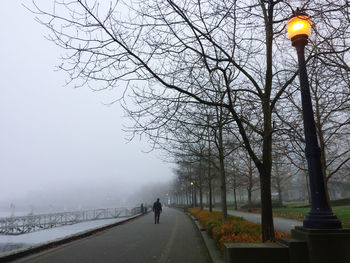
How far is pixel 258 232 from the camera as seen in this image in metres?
9.01

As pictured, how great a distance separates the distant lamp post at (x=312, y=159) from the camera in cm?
467

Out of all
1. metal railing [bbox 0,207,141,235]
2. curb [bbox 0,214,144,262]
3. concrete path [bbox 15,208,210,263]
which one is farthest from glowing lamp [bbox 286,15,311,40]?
metal railing [bbox 0,207,141,235]

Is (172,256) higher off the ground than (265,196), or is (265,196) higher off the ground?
(265,196)

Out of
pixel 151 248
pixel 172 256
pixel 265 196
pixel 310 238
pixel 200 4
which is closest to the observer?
pixel 310 238

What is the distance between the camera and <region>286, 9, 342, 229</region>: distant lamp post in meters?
4.67

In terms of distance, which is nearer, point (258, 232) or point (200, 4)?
point (200, 4)

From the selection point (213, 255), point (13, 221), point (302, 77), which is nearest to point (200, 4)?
point (302, 77)

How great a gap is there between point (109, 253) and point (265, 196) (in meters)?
5.43

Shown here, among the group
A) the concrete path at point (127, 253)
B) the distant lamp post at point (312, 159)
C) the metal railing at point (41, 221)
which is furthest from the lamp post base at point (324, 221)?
the metal railing at point (41, 221)

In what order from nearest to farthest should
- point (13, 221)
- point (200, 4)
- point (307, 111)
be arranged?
point (307, 111) < point (200, 4) < point (13, 221)

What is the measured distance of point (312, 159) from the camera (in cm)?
495

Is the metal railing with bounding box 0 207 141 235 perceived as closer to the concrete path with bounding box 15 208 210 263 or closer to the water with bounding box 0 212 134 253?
the water with bounding box 0 212 134 253

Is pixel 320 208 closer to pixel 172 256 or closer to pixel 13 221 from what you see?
pixel 172 256

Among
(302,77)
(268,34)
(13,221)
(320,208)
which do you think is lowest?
(13,221)
